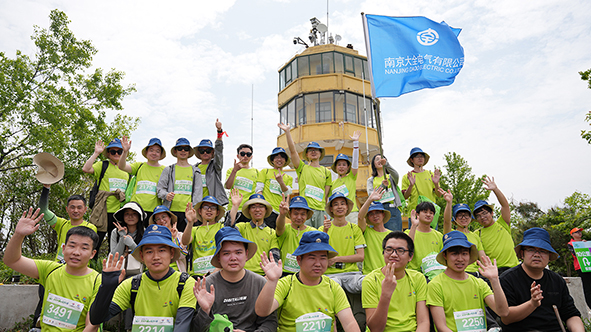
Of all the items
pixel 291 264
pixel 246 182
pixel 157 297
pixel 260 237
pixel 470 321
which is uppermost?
pixel 246 182

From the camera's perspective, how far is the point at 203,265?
18.4 feet

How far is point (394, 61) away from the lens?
10.2 metres

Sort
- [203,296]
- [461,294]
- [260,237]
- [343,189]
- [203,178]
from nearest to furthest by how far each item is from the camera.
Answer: [203,296] → [461,294] → [260,237] → [203,178] → [343,189]

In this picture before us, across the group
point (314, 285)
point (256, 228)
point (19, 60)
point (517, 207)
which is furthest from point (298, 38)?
point (314, 285)

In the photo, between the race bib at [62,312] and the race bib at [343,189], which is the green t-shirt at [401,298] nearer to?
the race bib at [343,189]

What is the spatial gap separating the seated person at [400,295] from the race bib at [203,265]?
2358 millimetres

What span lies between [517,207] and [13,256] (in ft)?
99.8

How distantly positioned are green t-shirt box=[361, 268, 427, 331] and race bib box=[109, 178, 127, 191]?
4.93 metres

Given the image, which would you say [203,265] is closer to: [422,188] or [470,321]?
[470,321]

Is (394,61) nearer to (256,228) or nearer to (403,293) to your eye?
(256,228)

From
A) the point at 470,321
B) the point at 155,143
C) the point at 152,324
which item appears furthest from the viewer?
the point at 155,143

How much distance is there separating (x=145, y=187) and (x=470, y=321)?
5.58 m

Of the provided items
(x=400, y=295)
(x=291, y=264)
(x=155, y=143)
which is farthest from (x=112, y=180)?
(x=400, y=295)

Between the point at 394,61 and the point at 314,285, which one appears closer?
the point at 314,285
